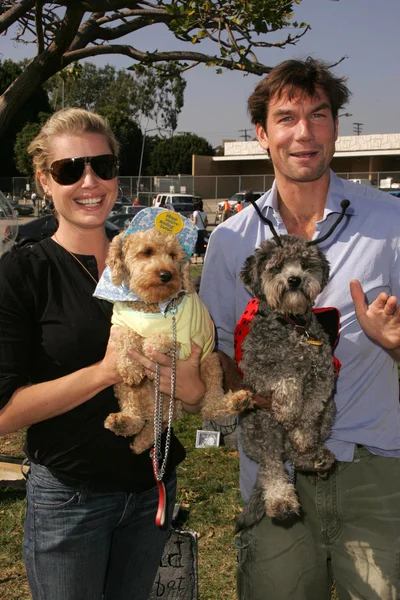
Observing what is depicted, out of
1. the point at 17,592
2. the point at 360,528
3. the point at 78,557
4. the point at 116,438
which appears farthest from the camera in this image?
the point at 17,592

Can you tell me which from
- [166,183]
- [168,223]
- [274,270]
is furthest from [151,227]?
[166,183]

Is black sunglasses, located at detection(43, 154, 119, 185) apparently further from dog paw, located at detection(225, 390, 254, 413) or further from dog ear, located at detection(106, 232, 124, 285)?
dog paw, located at detection(225, 390, 254, 413)

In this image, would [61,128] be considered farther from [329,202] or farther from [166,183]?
[166,183]

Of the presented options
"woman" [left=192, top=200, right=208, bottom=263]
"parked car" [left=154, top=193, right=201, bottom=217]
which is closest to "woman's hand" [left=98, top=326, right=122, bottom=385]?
"woman" [left=192, top=200, right=208, bottom=263]

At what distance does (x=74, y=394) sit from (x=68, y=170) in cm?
108

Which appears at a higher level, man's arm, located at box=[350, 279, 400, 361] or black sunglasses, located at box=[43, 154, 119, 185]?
black sunglasses, located at box=[43, 154, 119, 185]

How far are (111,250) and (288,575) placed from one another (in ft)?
6.75

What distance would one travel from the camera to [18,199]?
57.2m

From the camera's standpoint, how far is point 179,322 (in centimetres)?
301

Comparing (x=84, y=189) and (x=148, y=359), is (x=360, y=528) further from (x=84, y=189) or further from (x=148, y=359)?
(x=84, y=189)


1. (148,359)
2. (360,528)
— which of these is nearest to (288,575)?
(360,528)

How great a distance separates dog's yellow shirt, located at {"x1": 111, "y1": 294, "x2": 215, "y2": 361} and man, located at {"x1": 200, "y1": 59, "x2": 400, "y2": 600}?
18.1 inches

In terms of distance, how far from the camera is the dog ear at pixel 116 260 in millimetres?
2801

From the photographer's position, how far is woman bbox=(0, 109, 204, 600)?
259 centimetres
